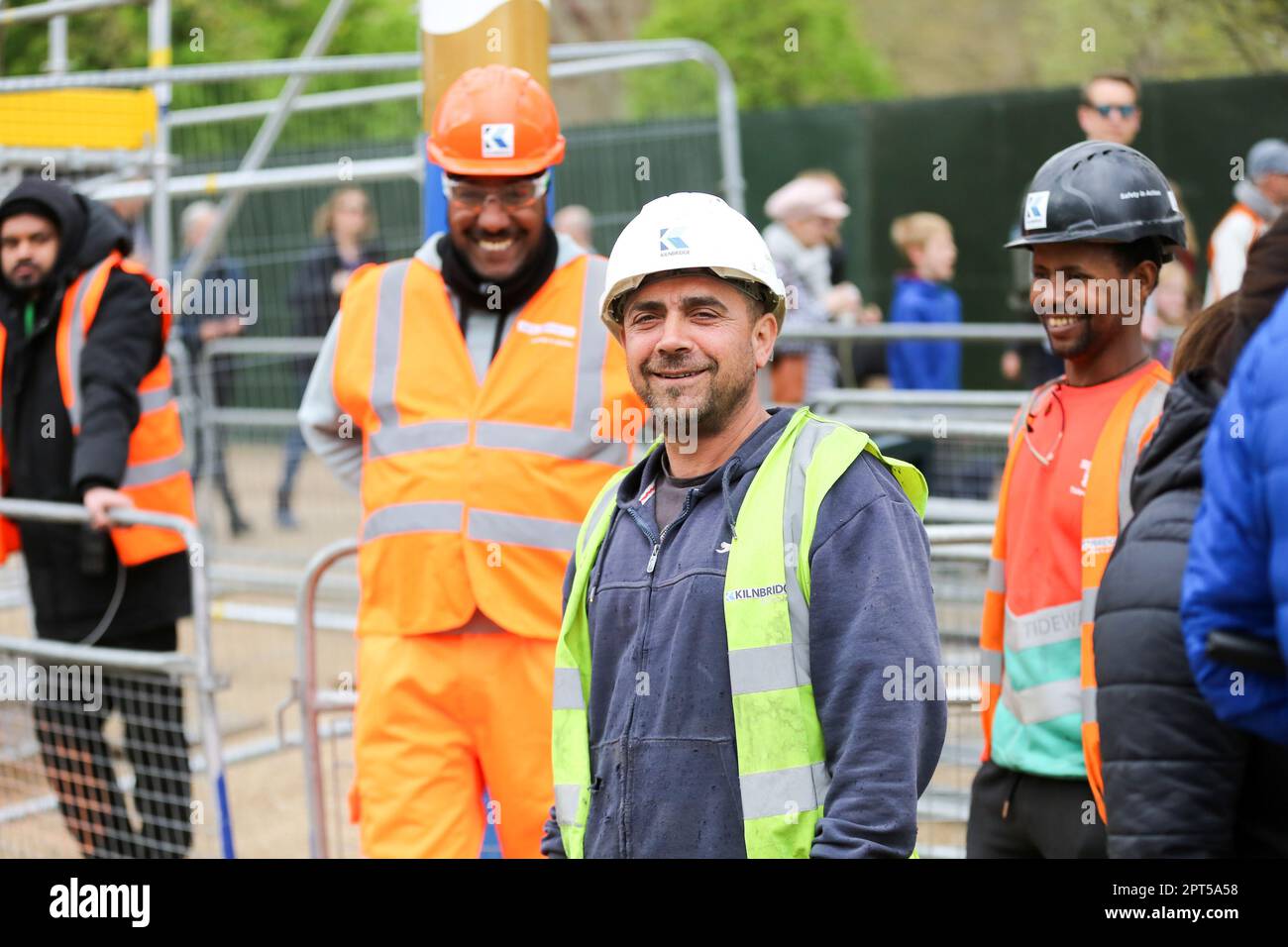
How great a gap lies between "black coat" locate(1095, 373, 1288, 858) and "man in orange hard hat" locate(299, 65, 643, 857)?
2.02 meters

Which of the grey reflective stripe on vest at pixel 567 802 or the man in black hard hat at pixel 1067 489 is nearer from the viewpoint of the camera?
the grey reflective stripe on vest at pixel 567 802

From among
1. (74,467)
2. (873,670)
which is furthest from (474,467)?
(74,467)

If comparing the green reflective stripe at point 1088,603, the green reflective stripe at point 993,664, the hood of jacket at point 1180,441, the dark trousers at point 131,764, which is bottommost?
the dark trousers at point 131,764

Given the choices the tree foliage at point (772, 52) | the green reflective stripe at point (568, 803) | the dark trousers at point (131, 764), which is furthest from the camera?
the tree foliage at point (772, 52)

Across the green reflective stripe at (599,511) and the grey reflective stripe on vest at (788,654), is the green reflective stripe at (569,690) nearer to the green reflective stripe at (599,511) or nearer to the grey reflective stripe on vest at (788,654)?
the green reflective stripe at (599,511)

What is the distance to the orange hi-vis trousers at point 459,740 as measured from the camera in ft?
14.5

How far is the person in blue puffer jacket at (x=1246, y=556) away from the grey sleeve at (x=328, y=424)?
9.43ft

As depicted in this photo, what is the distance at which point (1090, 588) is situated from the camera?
3.74 meters

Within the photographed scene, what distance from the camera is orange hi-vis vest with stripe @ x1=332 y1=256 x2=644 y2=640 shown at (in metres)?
4.50

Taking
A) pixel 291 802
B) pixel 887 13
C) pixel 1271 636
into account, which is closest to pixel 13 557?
pixel 291 802

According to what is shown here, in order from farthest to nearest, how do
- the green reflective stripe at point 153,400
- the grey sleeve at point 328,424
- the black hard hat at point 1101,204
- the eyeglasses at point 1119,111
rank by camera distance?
the eyeglasses at point 1119,111 → the green reflective stripe at point 153,400 → the grey sleeve at point 328,424 → the black hard hat at point 1101,204

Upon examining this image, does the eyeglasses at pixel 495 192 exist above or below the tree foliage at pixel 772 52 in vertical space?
below

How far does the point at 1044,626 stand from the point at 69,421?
3.75m

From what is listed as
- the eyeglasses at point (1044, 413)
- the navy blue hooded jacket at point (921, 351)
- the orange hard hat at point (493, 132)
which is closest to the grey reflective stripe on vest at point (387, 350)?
the orange hard hat at point (493, 132)
